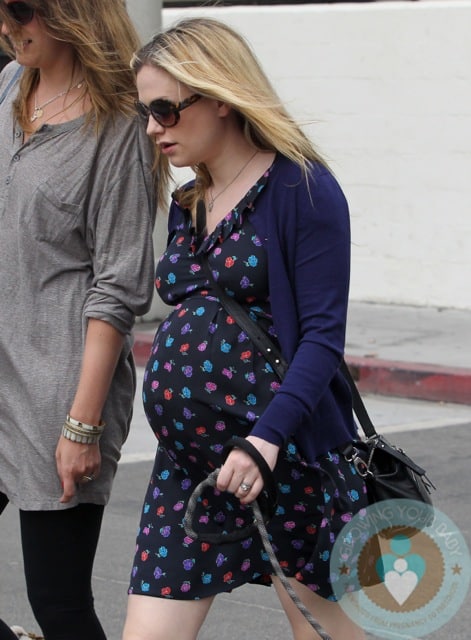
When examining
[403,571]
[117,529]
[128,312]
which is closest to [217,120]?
[128,312]

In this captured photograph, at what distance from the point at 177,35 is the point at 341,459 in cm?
96

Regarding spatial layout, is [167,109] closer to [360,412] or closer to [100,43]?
[100,43]

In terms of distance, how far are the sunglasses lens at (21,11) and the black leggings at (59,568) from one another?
41.7 inches

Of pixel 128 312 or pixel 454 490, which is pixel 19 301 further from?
pixel 454 490

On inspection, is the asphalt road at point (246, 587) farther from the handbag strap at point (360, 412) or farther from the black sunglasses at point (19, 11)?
the black sunglasses at point (19, 11)

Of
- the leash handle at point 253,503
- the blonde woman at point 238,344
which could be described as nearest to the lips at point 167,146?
the blonde woman at point 238,344

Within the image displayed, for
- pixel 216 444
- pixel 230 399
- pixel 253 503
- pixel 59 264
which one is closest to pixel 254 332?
pixel 230 399

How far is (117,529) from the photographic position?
5969 millimetres

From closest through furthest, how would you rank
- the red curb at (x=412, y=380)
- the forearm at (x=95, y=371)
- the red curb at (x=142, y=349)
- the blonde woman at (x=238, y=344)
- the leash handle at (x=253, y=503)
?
the leash handle at (x=253, y=503) → the blonde woman at (x=238, y=344) → the forearm at (x=95, y=371) → the red curb at (x=412, y=380) → the red curb at (x=142, y=349)

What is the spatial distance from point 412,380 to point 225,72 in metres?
6.60

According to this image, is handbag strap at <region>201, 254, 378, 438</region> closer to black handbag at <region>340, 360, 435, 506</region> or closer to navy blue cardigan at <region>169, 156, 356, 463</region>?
navy blue cardigan at <region>169, 156, 356, 463</region>

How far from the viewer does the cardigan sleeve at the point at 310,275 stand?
281 cm

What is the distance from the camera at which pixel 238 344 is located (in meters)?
2.87

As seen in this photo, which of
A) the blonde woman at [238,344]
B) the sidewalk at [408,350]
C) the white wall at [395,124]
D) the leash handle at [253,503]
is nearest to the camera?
the leash handle at [253,503]
